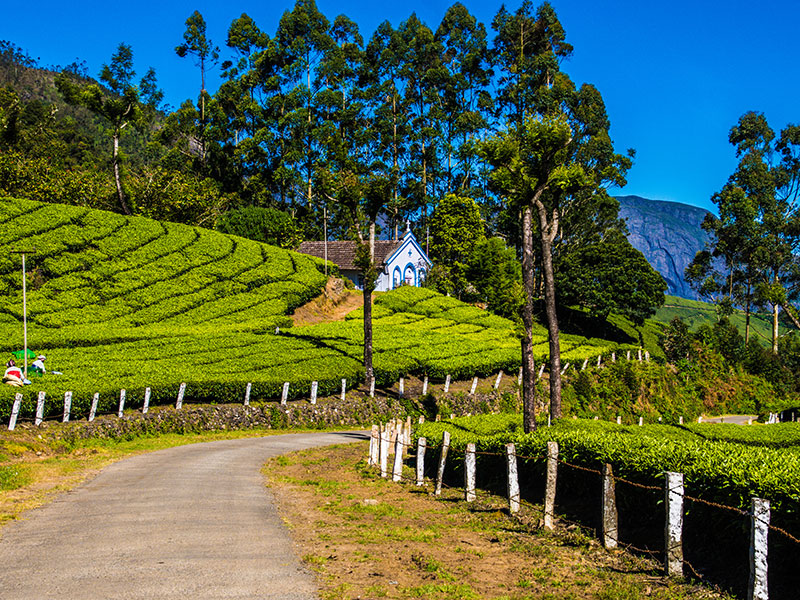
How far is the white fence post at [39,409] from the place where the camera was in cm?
2167

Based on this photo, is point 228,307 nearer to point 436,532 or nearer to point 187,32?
point 436,532

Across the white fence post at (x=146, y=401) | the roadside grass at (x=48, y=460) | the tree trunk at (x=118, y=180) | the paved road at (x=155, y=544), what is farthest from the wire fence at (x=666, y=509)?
the tree trunk at (x=118, y=180)

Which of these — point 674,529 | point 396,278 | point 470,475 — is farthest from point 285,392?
point 396,278

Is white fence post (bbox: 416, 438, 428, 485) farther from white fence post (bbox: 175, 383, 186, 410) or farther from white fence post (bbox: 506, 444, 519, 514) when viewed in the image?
white fence post (bbox: 175, 383, 186, 410)

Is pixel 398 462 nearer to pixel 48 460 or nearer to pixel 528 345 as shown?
pixel 528 345

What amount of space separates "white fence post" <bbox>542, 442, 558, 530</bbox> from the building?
5274 cm

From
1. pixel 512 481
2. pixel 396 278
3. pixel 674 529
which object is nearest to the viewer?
pixel 674 529

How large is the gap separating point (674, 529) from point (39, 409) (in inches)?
774

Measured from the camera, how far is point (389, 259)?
67000 millimetres

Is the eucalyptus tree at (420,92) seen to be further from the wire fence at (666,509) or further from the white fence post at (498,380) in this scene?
the wire fence at (666,509)

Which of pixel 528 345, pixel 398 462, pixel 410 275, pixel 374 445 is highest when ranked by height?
pixel 410 275

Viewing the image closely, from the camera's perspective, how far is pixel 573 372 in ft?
142

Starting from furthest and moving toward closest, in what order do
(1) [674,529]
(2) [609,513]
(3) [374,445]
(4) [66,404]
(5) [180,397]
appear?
(5) [180,397]
(4) [66,404]
(3) [374,445]
(2) [609,513]
(1) [674,529]

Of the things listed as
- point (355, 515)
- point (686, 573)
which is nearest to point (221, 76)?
point (355, 515)
